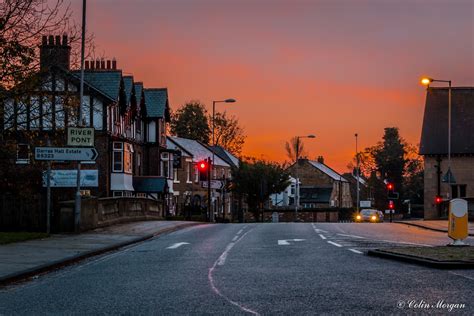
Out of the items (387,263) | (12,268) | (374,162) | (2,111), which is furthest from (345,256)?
(374,162)

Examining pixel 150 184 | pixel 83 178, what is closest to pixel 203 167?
pixel 83 178

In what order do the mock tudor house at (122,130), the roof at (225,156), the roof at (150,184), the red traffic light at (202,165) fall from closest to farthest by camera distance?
the red traffic light at (202,165) < the mock tudor house at (122,130) < the roof at (150,184) < the roof at (225,156)

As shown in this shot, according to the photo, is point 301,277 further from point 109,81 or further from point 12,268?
point 109,81

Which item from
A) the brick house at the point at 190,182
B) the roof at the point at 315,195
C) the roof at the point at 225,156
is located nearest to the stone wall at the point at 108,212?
the brick house at the point at 190,182

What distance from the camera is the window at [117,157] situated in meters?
52.1

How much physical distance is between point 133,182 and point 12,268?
42520 mm

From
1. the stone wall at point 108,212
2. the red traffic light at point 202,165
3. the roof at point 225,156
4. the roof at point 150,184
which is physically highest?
the roof at point 225,156

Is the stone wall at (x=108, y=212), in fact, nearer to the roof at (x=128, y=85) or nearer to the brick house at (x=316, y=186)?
the roof at (x=128, y=85)

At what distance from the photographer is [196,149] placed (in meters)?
85.8

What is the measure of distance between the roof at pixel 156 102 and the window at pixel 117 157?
31.8 feet

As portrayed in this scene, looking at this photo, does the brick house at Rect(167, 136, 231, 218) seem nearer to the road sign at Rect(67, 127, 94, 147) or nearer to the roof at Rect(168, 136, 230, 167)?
the roof at Rect(168, 136, 230, 167)

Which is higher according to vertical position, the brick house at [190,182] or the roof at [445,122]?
the roof at [445,122]

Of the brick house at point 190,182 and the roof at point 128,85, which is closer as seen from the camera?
the roof at point 128,85

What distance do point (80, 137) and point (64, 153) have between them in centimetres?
76
